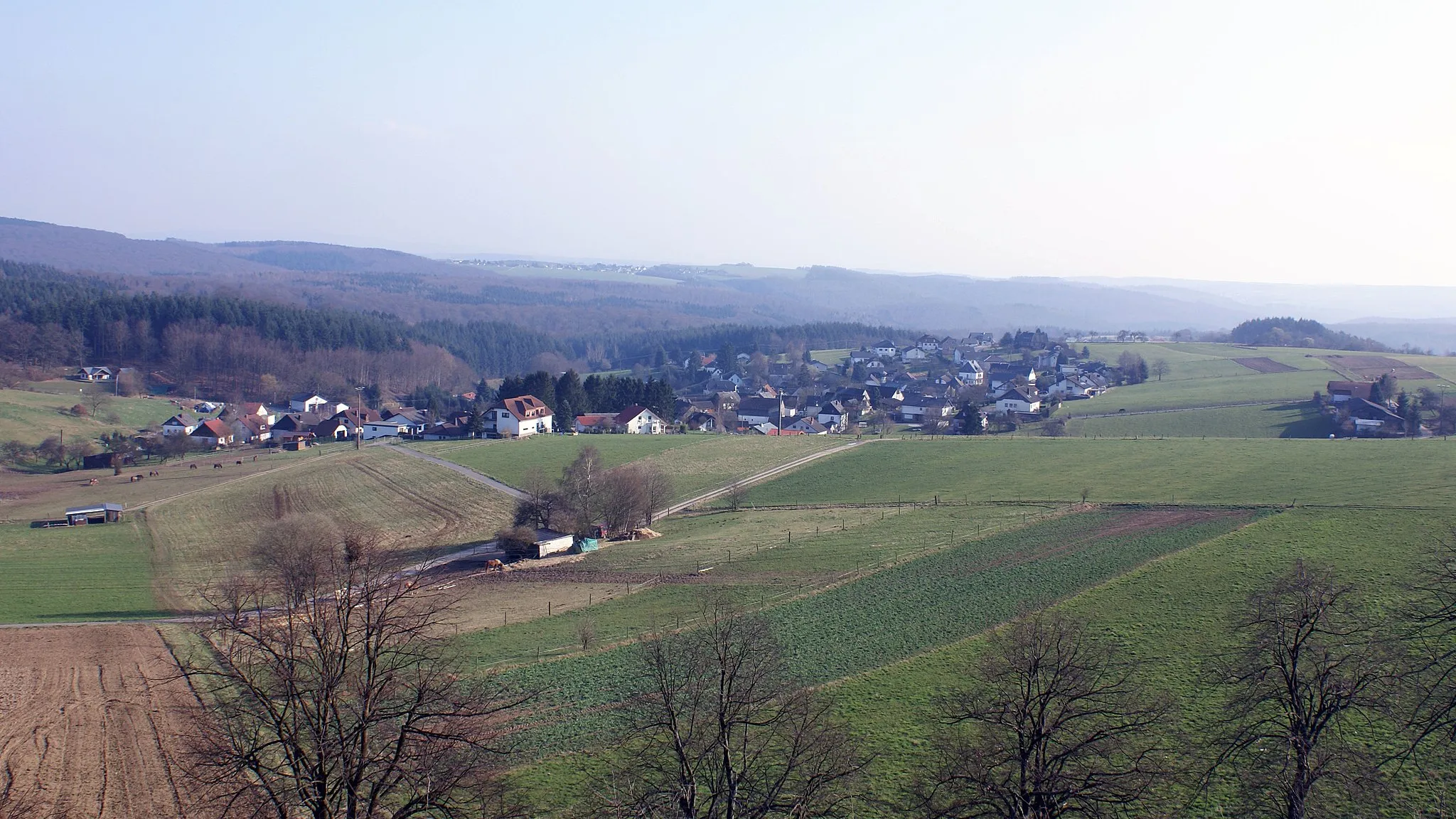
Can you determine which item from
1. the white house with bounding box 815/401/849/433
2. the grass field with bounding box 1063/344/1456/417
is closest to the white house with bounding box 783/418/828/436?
the white house with bounding box 815/401/849/433

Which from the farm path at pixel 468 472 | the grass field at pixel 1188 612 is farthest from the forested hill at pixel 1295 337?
the farm path at pixel 468 472

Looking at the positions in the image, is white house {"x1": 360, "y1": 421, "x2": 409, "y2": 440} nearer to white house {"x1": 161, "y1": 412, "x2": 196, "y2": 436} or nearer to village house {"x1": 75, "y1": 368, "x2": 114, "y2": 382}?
white house {"x1": 161, "y1": 412, "x2": 196, "y2": 436}

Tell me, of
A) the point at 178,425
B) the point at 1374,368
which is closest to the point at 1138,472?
the point at 1374,368

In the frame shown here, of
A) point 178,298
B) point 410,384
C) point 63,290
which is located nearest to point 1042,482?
point 410,384

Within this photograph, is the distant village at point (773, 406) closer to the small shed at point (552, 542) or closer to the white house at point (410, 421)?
the white house at point (410, 421)

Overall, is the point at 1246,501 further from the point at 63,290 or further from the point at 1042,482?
the point at 63,290

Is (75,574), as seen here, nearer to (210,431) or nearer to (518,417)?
(518,417)
